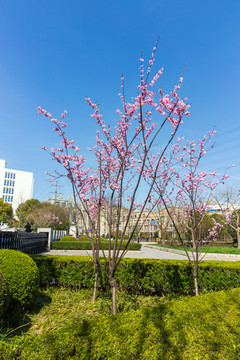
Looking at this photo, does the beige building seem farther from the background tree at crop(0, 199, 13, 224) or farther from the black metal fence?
the background tree at crop(0, 199, 13, 224)

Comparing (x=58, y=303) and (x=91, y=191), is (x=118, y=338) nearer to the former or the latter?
(x=58, y=303)

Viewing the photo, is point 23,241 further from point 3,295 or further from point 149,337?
point 149,337

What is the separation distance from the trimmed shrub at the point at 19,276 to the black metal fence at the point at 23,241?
4976mm

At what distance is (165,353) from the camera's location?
2.44 meters

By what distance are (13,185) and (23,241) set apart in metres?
75.5

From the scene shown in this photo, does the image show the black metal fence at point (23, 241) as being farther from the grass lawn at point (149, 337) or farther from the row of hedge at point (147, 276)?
the grass lawn at point (149, 337)

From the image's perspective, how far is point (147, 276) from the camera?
260 inches

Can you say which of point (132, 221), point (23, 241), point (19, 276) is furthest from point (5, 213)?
point (19, 276)

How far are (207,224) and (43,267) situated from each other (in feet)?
87.3

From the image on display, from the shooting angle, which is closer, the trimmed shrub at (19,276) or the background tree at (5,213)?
the trimmed shrub at (19,276)

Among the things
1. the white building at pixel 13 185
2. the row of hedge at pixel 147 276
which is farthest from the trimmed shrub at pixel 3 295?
the white building at pixel 13 185

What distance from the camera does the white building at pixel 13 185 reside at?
78956 mm

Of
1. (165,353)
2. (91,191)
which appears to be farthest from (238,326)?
(91,191)

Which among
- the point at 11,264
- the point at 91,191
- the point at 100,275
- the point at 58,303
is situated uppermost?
the point at 91,191
